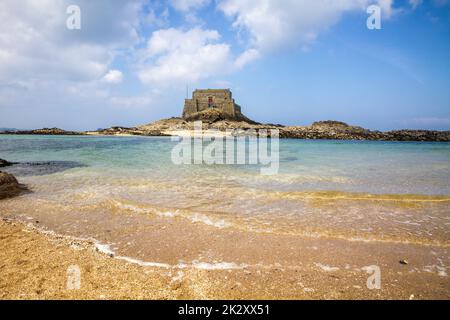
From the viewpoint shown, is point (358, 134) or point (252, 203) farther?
point (358, 134)

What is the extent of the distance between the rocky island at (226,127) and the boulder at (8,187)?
6140 centimetres

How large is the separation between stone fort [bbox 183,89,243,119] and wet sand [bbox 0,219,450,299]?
3749 inches

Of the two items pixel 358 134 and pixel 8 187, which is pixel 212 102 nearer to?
pixel 358 134

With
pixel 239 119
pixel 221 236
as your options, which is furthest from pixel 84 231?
pixel 239 119

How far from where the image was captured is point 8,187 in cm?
868

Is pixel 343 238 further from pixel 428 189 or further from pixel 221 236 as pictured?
pixel 428 189

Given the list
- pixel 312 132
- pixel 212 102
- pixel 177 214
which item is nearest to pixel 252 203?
pixel 177 214

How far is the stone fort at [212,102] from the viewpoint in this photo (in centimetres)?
9994

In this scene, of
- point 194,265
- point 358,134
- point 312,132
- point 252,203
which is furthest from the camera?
point 312,132

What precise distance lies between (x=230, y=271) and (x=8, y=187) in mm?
8258

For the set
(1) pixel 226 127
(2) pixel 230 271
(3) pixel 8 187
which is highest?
(1) pixel 226 127

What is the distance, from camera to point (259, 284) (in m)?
3.76

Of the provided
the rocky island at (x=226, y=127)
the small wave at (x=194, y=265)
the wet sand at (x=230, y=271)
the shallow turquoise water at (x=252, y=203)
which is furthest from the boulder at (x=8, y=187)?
the rocky island at (x=226, y=127)
